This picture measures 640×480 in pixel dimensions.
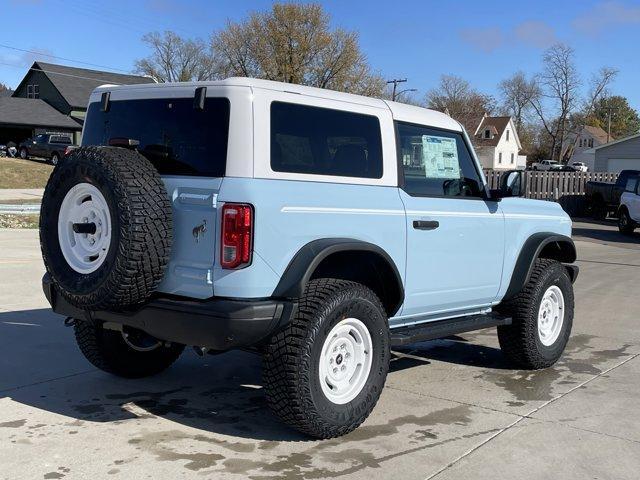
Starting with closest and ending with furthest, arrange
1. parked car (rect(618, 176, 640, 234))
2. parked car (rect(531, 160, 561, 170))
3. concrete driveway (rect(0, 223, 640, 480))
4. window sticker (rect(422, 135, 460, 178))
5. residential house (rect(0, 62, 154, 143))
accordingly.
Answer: concrete driveway (rect(0, 223, 640, 480))
window sticker (rect(422, 135, 460, 178))
parked car (rect(618, 176, 640, 234))
residential house (rect(0, 62, 154, 143))
parked car (rect(531, 160, 561, 170))

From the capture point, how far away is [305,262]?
410 centimetres

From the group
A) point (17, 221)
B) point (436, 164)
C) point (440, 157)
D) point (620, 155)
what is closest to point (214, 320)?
point (436, 164)

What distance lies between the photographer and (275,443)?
14.3 ft

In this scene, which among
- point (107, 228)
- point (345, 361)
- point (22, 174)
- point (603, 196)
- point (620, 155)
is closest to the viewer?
point (107, 228)

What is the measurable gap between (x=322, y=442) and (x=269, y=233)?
136 centimetres

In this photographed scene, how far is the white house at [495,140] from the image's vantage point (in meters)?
88.9

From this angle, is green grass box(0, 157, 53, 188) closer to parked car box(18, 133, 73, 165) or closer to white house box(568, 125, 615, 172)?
parked car box(18, 133, 73, 165)

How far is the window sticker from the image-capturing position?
5.33m

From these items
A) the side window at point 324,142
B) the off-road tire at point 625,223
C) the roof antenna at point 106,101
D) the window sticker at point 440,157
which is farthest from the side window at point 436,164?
the off-road tire at point 625,223

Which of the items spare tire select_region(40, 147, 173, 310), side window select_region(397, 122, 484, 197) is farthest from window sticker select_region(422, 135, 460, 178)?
spare tire select_region(40, 147, 173, 310)

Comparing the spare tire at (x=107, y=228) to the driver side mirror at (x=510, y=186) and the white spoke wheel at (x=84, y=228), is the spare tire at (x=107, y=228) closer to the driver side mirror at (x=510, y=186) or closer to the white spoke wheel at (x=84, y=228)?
the white spoke wheel at (x=84, y=228)

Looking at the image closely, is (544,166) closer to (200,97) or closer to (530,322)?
(530,322)

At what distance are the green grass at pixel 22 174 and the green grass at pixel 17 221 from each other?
15170 mm

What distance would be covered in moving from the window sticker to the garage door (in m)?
37.0
